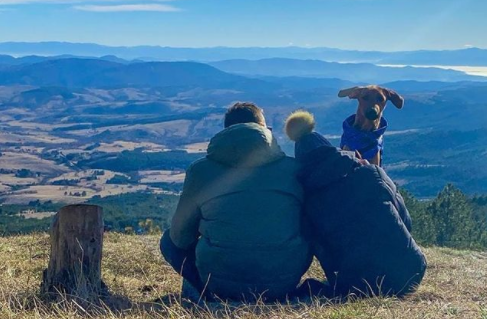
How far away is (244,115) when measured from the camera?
18.9ft

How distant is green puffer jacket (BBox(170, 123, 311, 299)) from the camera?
5.39 metres

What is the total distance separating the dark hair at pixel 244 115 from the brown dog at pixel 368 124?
A: 5.58 feet

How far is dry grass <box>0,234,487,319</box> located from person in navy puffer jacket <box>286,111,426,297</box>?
0.91 ft

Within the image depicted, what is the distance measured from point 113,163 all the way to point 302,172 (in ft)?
402

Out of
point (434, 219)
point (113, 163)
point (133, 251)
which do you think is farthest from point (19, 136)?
point (133, 251)

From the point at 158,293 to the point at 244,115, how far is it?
197cm

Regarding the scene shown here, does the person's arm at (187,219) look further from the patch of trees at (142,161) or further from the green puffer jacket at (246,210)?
the patch of trees at (142,161)

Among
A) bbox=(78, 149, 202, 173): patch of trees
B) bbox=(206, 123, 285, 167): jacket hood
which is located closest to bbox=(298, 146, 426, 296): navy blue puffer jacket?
bbox=(206, 123, 285, 167): jacket hood

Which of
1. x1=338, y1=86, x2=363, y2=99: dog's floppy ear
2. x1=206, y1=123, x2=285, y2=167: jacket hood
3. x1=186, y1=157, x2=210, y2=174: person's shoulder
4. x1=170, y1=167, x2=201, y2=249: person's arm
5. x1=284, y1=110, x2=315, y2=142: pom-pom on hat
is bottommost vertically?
x1=170, y1=167, x2=201, y2=249: person's arm

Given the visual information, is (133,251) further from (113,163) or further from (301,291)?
(113,163)

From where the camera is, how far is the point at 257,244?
5.40 m

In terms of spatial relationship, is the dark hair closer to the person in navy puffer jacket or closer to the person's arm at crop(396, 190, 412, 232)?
the person in navy puffer jacket

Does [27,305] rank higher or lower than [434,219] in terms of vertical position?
higher

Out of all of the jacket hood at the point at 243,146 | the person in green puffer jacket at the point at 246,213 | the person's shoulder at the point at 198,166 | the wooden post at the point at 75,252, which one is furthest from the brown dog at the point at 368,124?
the wooden post at the point at 75,252
